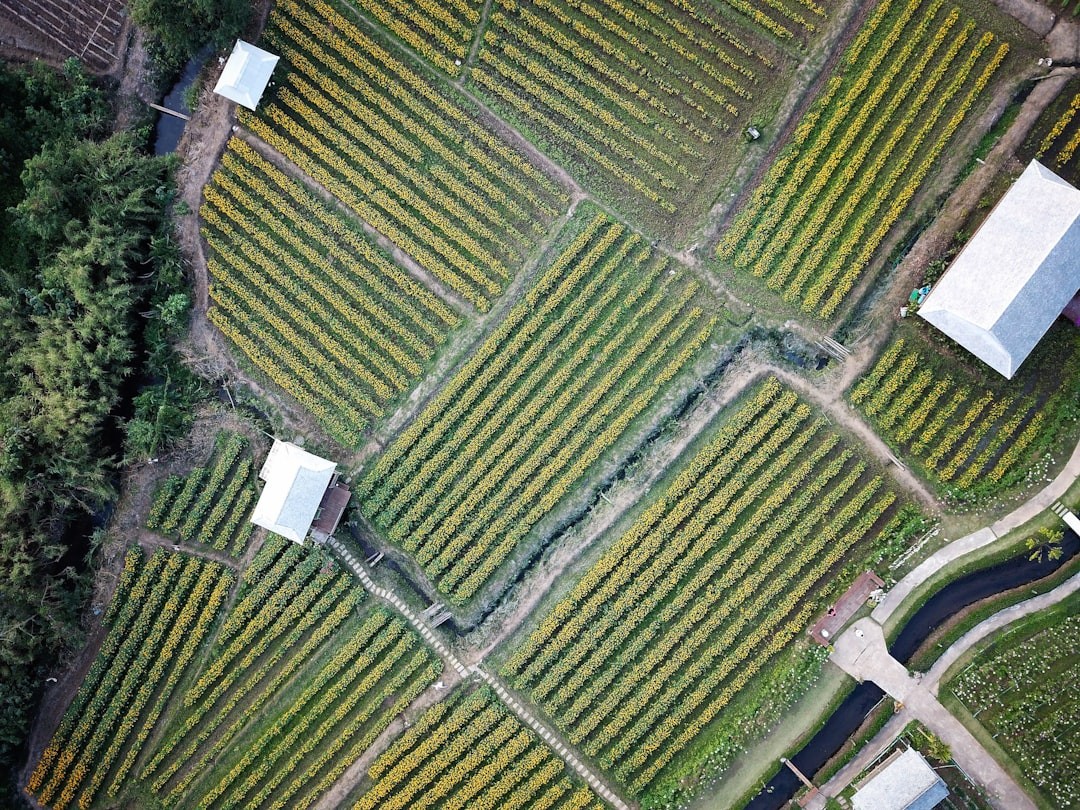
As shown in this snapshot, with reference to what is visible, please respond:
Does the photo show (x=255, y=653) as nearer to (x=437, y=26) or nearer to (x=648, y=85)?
(x=437, y=26)

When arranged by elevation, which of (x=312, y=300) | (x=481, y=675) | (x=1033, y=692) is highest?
(x=312, y=300)

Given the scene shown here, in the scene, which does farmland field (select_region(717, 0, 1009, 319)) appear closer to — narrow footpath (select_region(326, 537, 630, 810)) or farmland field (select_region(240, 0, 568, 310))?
farmland field (select_region(240, 0, 568, 310))

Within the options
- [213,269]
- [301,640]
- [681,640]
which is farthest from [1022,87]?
[301,640]

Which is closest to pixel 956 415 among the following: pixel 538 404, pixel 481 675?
pixel 538 404

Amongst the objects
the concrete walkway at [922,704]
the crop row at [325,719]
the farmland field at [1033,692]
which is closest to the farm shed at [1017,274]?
the farmland field at [1033,692]

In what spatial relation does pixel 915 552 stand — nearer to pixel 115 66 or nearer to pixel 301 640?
pixel 301 640

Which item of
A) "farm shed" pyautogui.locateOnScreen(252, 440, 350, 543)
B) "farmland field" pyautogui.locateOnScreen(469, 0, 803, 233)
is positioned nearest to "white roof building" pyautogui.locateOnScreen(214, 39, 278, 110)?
"farmland field" pyautogui.locateOnScreen(469, 0, 803, 233)
